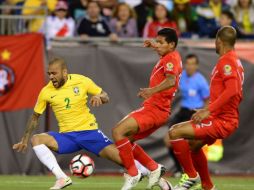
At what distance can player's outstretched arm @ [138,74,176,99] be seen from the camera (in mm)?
12203

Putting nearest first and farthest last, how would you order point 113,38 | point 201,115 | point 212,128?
point 201,115
point 212,128
point 113,38

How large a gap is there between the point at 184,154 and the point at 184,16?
7.26 m

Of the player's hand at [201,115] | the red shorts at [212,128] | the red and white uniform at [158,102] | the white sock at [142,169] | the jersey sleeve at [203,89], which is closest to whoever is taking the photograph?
the player's hand at [201,115]

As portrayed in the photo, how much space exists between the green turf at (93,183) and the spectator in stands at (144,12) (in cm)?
374

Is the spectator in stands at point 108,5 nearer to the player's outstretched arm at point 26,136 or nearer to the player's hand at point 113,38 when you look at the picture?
the player's hand at point 113,38

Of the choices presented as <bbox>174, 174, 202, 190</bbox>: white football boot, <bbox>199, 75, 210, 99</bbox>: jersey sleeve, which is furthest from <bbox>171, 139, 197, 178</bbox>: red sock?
<bbox>199, 75, 210, 99</bbox>: jersey sleeve

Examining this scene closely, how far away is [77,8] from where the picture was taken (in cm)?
1947

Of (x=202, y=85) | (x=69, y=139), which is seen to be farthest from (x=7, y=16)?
(x=69, y=139)

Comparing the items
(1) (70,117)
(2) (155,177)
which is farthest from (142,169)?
(1) (70,117)

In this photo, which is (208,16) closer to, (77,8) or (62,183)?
(77,8)

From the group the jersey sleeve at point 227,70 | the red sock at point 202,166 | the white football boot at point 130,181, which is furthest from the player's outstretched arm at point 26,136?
the jersey sleeve at point 227,70

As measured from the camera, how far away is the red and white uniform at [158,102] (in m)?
12.8

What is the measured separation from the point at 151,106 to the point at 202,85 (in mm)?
4588

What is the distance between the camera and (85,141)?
1326 centimetres
